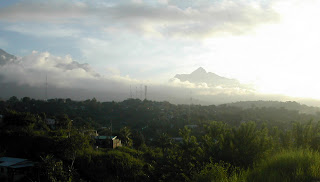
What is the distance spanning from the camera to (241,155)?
31.8ft

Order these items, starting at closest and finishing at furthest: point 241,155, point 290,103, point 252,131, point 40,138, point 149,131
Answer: point 241,155
point 252,131
point 40,138
point 149,131
point 290,103

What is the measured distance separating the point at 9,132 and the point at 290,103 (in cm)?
8137

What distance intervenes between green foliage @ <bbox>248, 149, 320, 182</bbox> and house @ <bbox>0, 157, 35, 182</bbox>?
19283 mm

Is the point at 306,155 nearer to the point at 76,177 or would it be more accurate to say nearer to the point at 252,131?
the point at 252,131

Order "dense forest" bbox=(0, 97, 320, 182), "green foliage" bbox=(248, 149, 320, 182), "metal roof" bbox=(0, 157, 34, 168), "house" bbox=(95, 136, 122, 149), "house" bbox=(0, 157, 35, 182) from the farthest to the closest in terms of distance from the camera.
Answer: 1. "house" bbox=(95, 136, 122, 149)
2. "metal roof" bbox=(0, 157, 34, 168)
3. "house" bbox=(0, 157, 35, 182)
4. "dense forest" bbox=(0, 97, 320, 182)
5. "green foliage" bbox=(248, 149, 320, 182)

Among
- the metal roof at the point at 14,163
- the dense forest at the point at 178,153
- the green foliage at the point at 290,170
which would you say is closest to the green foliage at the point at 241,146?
the dense forest at the point at 178,153

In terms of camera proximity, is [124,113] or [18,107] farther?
[124,113]

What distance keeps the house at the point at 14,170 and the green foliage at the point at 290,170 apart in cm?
1928

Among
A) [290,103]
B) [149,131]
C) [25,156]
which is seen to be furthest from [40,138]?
[290,103]

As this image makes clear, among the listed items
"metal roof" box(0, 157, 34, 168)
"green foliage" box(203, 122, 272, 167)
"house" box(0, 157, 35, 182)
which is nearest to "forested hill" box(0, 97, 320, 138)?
"metal roof" box(0, 157, 34, 168)

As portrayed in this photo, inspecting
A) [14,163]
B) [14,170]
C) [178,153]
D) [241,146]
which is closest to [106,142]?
[14,163]

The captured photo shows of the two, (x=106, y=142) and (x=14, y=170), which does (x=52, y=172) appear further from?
(x=106, y=142)

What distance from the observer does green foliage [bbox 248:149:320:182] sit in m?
5.39

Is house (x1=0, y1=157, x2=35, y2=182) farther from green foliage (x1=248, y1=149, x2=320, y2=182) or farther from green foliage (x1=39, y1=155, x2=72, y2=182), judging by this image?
green foliage (x1=248, y1=149, x2=320, y2=182)
